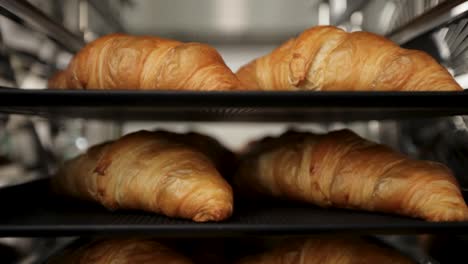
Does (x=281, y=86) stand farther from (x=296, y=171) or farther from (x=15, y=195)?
(x=15, y=195)

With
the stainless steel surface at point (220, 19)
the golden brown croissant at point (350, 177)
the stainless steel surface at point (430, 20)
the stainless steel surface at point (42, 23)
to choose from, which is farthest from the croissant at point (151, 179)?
the stainless steel surface at point (430, 20)

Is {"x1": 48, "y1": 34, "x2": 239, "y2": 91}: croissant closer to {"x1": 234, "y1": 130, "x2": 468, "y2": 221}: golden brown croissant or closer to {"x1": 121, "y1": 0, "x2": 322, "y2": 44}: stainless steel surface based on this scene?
{"x1": 234, "y1": 130, "x2": 468, "y2": 221}: golden brown croissant

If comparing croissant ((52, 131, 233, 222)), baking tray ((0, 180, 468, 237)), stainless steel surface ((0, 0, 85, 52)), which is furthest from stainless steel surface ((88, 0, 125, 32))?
baking tray ((0, 180, 468, 237))

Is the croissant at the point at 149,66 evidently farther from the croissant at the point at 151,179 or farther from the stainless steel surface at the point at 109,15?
the stainless steel surface at the point at 109,15

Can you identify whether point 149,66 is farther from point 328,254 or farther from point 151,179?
point 328,254

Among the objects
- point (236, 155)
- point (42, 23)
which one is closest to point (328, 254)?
point (236, 155)

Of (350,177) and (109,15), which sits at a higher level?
(109,15)
